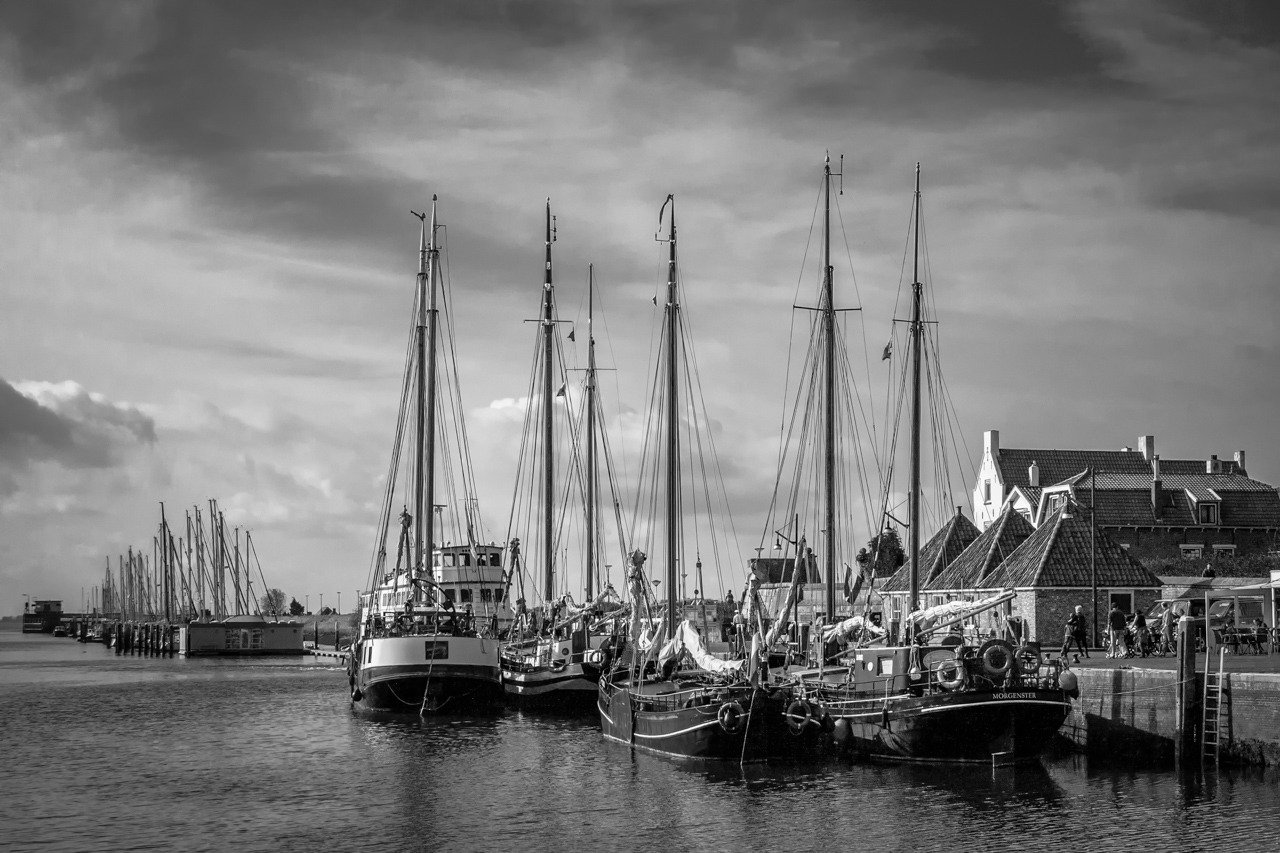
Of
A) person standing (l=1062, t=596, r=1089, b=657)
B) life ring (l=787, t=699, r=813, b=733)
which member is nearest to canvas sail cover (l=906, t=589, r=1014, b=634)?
person standing (l=1062, t=596, r=1089, b=657)

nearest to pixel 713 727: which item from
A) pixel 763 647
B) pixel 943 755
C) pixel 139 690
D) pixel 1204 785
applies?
pixel 763 647

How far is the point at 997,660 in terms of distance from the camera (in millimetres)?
39000

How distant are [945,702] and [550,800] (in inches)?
454

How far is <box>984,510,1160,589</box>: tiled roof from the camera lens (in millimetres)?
59062

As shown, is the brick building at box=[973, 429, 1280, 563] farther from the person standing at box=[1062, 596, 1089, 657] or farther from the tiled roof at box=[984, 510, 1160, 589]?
the person standing at box=[1062, 596, 1089, 657]

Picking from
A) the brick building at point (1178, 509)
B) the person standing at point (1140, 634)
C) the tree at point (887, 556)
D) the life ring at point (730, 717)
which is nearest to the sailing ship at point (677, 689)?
the life ring at point (730, 717)

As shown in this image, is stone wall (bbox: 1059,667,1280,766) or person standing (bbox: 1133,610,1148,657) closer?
stone wall (bbox: 1059,667,1280,766)

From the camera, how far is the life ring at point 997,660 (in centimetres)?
3884

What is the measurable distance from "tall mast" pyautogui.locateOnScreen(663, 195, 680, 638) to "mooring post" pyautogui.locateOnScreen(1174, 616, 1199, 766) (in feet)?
59.2

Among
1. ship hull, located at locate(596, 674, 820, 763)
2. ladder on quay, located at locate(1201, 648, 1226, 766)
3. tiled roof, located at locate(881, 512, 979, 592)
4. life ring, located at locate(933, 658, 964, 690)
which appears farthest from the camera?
tiled roof, located at locate(881, 512, 979, 592)

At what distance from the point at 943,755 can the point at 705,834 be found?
34.0 ft

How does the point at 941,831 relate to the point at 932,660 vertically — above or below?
below

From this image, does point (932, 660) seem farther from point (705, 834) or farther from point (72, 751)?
point (72, 751)

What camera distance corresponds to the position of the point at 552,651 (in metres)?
64.1
